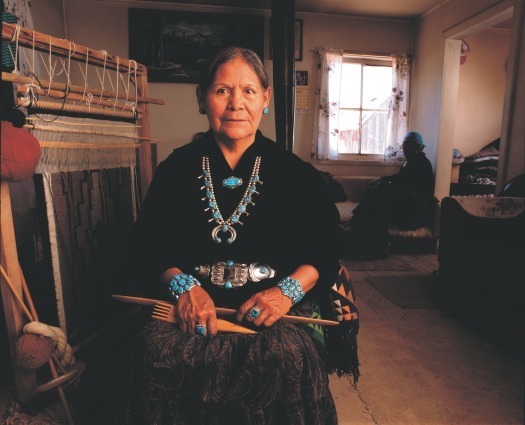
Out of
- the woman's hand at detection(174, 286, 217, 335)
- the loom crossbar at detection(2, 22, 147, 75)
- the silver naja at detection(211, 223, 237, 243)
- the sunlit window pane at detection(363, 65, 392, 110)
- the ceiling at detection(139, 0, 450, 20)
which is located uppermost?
the ceiling at detection(139, 0, 450, 20)

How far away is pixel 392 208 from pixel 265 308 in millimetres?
3386

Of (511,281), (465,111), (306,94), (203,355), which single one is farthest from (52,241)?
(465,111)

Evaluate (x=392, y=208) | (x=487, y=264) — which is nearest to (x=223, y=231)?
(x=487, y=264)

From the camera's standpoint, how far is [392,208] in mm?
4043

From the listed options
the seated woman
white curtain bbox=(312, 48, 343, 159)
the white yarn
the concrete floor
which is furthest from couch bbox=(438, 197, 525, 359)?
white curtain bbox=(312, 48, 343, 159)

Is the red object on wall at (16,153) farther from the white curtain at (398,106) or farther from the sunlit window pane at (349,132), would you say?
the white curtain at (398,106)

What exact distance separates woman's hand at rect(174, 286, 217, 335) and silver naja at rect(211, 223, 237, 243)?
0.54ft

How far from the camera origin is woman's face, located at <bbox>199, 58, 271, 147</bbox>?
109 centimetres

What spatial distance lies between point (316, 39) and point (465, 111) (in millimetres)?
2511

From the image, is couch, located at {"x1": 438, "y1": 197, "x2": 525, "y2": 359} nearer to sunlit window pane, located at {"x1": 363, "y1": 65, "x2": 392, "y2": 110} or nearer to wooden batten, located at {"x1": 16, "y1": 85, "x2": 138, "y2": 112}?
wooden batten, located at {"x1": 16, "y1": 85, "x2": 138, "y2": 112}

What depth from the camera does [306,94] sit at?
5141mm

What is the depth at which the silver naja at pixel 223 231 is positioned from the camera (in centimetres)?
110

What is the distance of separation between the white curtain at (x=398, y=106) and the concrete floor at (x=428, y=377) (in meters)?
3.30

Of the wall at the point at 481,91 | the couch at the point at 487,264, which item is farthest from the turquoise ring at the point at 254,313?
the wall at the point at 481,91
